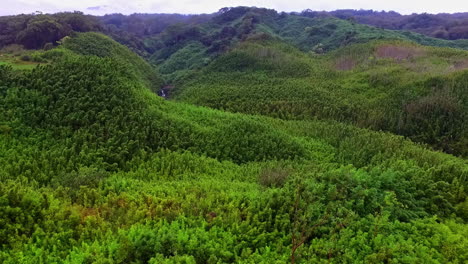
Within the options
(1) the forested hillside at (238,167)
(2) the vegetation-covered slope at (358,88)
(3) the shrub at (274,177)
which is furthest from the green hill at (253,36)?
(3) the shrub at (274,177)

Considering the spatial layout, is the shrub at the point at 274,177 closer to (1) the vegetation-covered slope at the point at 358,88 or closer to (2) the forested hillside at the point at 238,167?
(2) the forested hillside at the point at 238,167

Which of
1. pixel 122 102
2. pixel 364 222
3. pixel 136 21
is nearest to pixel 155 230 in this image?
pixel 364 222

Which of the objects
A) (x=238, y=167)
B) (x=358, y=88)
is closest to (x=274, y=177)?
(x=238, y=167)

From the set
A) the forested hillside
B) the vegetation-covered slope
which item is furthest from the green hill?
the forested hillside

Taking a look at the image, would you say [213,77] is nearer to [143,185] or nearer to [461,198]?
[143,185]

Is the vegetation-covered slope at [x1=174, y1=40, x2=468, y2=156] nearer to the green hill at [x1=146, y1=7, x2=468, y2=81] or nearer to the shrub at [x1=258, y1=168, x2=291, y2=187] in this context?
the green hill at [x1=146, y1=7, x2=468, y2=81]

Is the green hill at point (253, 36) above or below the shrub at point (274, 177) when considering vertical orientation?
above

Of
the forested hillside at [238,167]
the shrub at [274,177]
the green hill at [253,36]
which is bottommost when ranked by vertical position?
the shrub at [274,177]

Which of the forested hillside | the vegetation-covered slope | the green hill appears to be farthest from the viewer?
the green hill

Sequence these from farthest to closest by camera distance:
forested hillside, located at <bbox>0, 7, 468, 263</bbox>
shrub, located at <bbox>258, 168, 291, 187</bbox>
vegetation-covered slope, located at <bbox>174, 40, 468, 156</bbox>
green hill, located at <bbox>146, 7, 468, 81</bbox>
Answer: green hill, located at <bbox>146, 7, 468, 81</bbox> < vegetation-covered slope, located at <bbox>174, 40, 468, 156</bbox> < shrub, located at <bbox>258, 168, 291, 187</bbox> < forested hillside, located at <bbox>0, 7, 468, 263</bbox>
